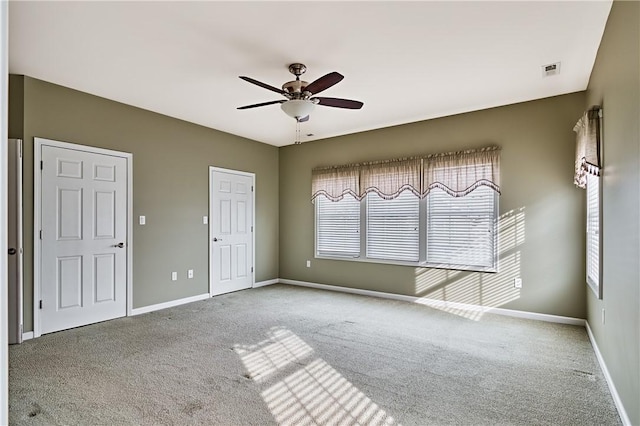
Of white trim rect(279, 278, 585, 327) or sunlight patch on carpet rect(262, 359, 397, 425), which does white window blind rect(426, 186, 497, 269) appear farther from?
sunlight patch on carpet rect(262, 359, 397, 425)

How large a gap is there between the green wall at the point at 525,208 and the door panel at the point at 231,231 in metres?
2.28

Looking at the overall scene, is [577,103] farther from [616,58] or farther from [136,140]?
[136,140]

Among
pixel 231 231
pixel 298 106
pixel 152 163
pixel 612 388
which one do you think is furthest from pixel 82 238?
pixel 612 388

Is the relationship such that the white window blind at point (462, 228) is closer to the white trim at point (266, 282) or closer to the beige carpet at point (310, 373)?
the beige carpet at point (310, 373)

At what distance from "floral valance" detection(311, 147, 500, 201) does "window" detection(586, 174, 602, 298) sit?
1055 millimetres

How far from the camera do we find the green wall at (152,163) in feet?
12.2

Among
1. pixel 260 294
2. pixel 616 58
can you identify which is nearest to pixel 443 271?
pixel 260 294

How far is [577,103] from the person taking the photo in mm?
4133

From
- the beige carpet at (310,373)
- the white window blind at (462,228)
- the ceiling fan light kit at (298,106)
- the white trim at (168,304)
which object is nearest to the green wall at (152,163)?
the white trim at (168,304)

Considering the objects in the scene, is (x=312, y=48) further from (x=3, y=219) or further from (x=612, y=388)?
(x=612, y=388)

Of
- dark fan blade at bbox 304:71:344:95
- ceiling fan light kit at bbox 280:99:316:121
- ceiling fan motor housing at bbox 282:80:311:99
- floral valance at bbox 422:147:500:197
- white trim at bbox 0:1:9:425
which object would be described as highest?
ceiling fan motor housing at bbox 282:80:311:99

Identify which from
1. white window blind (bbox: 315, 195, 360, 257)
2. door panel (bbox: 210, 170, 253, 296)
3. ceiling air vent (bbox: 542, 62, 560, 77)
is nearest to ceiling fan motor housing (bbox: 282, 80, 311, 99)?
ceiling air vent (bbox: 542, 62, 560, 77)

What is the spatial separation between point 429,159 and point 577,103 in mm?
1763

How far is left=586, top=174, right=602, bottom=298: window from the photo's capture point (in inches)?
124
